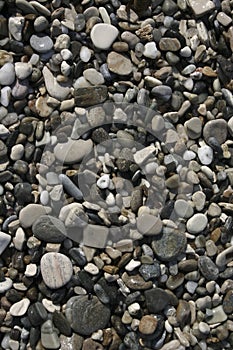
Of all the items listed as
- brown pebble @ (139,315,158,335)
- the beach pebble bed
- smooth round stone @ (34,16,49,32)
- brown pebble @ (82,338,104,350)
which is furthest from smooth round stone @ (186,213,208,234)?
smooth round stone @ (34,16,49,32)

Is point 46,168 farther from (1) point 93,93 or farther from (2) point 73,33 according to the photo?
(2) point 73,33

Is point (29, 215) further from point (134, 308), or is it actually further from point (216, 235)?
point (216, 235)

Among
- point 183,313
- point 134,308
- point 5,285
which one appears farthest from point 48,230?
point 183,313

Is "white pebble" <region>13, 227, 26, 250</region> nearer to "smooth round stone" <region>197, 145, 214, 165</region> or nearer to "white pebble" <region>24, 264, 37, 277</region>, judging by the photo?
"white pebble" <region>24, 264, 37, 277</region>

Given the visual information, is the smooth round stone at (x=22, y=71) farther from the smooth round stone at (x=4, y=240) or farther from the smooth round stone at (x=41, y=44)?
the smooth round stone at (x=4, y=240)

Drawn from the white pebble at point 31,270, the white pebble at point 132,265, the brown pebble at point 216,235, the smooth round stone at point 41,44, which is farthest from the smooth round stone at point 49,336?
the smooth round stone at point 41,44
